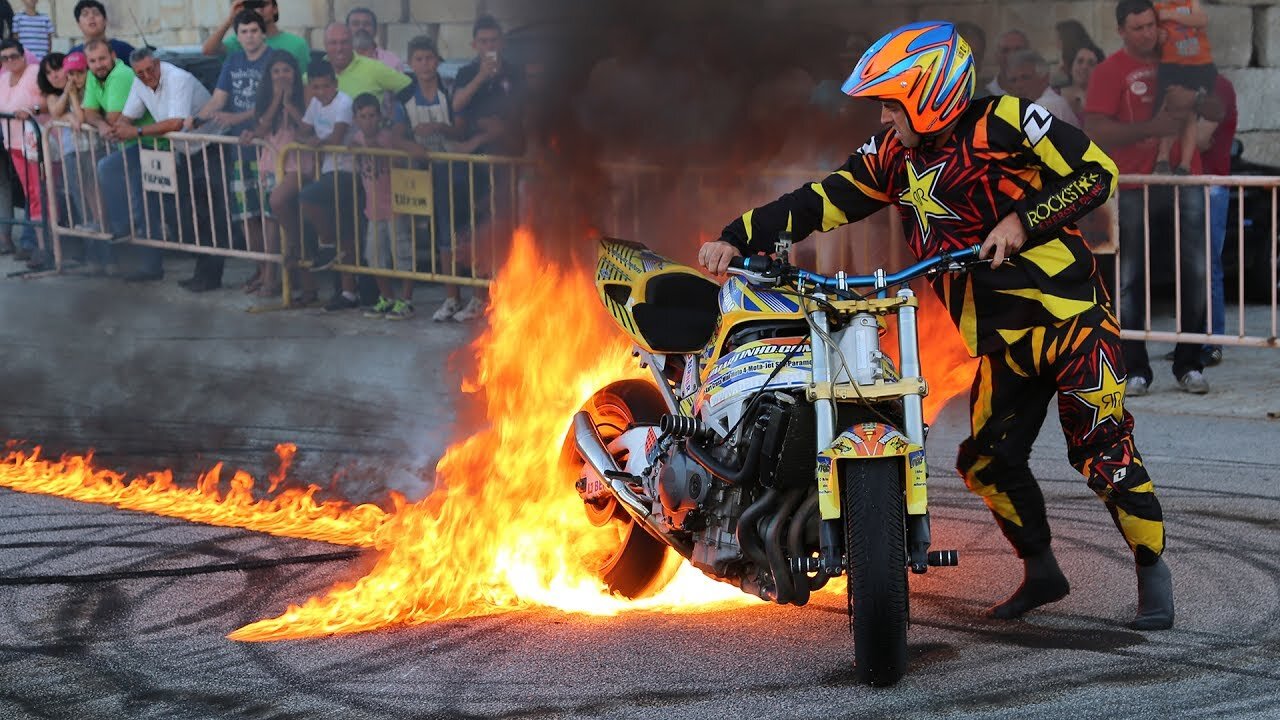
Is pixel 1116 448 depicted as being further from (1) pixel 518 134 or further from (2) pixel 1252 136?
(2) pixel 1252 136

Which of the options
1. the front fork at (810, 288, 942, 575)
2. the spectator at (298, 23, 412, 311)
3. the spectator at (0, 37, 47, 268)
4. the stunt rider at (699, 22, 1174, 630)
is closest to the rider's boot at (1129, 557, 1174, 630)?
the stunt rider at (699, 22, 1174, 630)

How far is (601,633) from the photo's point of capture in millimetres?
5074

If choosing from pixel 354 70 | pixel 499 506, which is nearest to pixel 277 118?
pixel 354 70

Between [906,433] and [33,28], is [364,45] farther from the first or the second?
[906,433]

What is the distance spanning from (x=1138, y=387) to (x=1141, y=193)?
3.45 ft

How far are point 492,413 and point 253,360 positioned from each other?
403 cm

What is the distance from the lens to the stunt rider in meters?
4.79

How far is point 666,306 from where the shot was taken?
5266mm

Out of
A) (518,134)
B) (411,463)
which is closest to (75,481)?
(411,463)

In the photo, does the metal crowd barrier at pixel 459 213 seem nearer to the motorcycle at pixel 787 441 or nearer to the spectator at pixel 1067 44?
the spectator at pixel 1067 44

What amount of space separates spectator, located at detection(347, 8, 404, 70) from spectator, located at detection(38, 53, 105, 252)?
2.69 metres

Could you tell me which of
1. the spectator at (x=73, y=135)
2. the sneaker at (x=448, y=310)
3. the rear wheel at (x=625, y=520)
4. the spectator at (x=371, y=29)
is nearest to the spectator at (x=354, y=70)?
the spectator at (x=371, y=29)

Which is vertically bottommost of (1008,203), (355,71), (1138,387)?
(1138,387)

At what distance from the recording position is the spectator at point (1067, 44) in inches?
437
